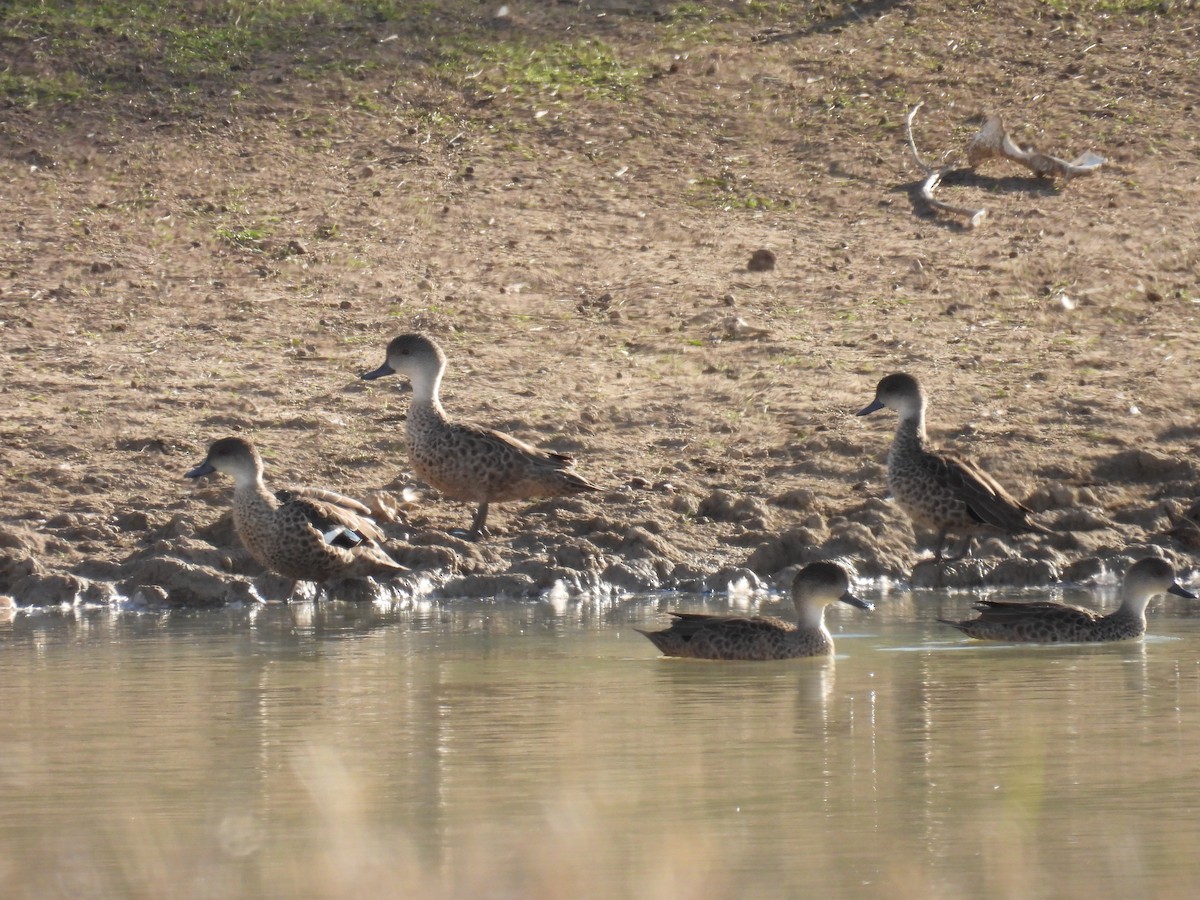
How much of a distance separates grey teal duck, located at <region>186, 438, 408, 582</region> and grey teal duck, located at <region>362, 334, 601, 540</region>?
85 centimetres

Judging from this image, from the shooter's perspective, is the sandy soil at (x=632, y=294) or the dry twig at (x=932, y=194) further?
the dry twig at (x=932, y=194)

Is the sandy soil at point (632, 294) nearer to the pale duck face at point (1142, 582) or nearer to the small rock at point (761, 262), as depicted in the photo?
the small rock at point (761, 262)

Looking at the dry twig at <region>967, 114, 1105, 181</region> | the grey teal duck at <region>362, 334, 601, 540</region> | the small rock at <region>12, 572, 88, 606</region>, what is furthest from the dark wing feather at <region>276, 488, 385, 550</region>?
the dry twig at <region>967, 114, 1105, 181</region>

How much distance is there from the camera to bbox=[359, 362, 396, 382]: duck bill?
13094 mm

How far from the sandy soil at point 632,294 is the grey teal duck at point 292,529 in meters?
0.30

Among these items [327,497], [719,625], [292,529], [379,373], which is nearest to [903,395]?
[379,373]

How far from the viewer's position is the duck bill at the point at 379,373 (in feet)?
43.0

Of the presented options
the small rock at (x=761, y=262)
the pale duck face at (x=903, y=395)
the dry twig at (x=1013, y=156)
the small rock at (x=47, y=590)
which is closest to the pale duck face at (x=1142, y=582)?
the pale duck face at (x=903, y=395)

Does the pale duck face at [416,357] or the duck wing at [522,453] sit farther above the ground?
the pale duck face at [416,357]

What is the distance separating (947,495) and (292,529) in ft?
11.5

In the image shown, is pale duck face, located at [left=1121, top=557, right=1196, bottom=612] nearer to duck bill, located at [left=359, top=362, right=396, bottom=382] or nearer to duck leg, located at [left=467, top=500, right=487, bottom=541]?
duck leg, located at [left=467, top=500, right=487, bottom=541]

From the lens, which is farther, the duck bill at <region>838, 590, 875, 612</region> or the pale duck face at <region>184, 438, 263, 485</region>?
the pale duck face at <region>184, 438, 263, 485</region>

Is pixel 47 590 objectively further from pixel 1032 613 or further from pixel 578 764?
pixel 578 764

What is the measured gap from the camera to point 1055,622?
32.4 feet
